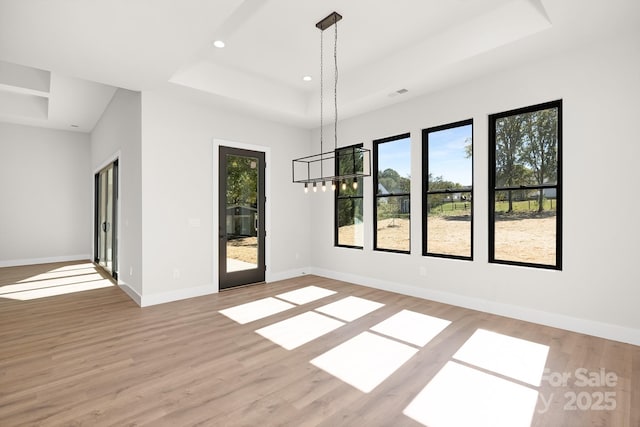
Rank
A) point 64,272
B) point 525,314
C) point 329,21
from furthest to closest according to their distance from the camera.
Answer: point 64,272, point 525,314, point 329,21

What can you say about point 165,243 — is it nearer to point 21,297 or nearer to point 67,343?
point 67,343

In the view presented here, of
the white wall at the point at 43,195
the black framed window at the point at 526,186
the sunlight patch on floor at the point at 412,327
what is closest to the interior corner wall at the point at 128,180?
the white wall at the point at 43,195

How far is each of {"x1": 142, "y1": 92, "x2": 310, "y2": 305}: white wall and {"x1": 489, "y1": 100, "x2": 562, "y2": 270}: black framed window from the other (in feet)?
12.0

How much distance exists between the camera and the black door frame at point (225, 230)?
5.20m

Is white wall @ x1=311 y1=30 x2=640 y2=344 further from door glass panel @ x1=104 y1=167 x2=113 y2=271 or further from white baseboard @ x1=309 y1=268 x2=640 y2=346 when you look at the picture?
door glass panel @ x1=104 y1=167 x2=113 y2=271

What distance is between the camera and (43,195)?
7.69 meters

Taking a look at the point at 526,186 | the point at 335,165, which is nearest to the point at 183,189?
the point at 335,165

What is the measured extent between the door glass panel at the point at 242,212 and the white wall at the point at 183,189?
250mm

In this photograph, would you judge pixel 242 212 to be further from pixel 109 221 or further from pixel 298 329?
pixel 109 221

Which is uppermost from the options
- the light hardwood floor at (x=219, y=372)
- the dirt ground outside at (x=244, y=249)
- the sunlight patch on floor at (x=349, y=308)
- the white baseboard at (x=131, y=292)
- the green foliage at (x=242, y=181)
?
the green foliage at (x=242, y=181)

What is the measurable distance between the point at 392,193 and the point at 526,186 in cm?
192

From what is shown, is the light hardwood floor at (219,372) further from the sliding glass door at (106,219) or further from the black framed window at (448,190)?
the sliding glass door at (106,219)

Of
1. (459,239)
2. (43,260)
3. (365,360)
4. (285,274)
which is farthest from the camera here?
(43,260)

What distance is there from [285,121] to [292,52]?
1.79 meters
